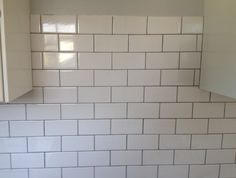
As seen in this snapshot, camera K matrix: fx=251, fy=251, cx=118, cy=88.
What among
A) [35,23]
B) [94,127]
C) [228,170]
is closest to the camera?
[35,23]

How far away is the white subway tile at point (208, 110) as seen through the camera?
1.24m

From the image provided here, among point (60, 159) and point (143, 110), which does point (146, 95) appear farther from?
point (60, 159)

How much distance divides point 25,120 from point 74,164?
1.05 feet

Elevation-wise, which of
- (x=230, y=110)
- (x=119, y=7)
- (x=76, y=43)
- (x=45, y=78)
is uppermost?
(x=119, y=7)

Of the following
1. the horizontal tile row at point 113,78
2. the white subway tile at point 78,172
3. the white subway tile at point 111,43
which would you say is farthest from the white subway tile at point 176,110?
the white subway tile at point 78,172

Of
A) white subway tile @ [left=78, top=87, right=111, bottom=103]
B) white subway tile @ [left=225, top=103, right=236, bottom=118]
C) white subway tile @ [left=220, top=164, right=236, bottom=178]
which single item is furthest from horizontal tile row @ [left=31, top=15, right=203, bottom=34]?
white subway tile @ [left=220, top=164, right=236, bottom=178]

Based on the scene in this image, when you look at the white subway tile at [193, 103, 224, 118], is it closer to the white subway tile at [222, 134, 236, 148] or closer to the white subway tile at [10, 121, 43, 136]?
the white subway tile at [222, 134, 236, 148]

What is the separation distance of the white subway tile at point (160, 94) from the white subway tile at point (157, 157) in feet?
0.88

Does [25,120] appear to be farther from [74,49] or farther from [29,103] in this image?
[74,49]

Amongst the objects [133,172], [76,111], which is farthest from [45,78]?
[133,172]

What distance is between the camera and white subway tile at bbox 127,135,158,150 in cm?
125

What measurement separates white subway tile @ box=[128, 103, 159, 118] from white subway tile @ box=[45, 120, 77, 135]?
0.28 metres

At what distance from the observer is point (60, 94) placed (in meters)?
1.18

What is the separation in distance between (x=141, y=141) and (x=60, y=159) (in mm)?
409
